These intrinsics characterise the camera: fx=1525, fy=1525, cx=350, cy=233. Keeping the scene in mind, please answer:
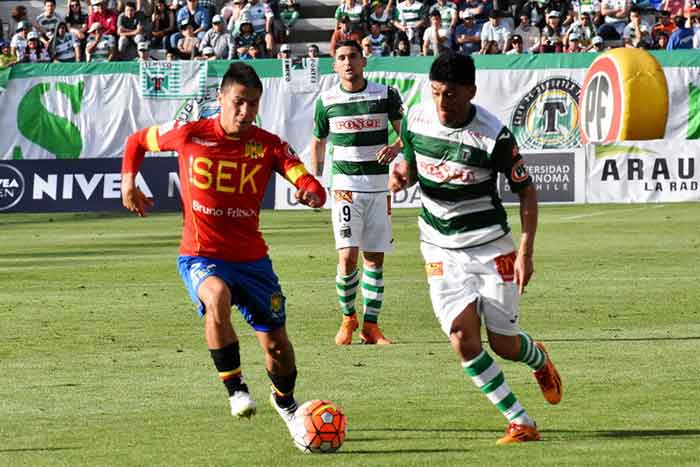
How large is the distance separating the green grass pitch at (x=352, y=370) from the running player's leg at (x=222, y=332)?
26 centimetres

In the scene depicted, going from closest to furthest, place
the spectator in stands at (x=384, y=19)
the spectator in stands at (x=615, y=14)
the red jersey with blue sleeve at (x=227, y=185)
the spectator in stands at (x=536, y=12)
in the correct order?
1. the red jersey with blue sleeve at (x=227, y=185)
2. the spectator in stands at (x=615, y=14)
3. the spectator in stands at (x=536, y=12)
4. the spectator in stands at (x=384, y=19)

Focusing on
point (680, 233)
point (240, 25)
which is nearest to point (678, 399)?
point (680, 233)

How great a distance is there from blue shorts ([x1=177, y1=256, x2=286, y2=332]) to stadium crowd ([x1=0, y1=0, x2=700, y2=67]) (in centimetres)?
2188

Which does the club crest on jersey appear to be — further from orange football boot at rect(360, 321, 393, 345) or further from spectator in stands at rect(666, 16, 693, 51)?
spectator in stands at rect(666, 16, 693, 51)

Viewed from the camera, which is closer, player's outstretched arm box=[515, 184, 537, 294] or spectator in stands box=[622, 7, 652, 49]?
player's outstretched arm box=[515, 184, 537, 294]

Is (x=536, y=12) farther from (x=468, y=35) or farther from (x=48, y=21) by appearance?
(x=48, y=21)

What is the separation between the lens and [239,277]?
8.47 meters

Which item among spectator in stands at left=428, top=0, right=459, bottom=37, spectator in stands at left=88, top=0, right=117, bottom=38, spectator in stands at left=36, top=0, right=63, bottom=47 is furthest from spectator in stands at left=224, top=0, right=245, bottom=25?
spectator in stands at left=428, top=0, right=459, bottom=37

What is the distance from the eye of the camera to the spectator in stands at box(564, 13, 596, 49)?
104 feet

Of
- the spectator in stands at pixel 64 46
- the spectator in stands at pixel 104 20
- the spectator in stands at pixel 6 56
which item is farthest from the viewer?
the spectator in stands at pixel 104 20

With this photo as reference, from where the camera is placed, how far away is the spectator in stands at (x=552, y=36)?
31469 millimetres

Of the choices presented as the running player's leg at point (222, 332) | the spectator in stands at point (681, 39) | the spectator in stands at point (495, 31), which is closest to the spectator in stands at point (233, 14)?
the spectator in stands at point (495, 31)

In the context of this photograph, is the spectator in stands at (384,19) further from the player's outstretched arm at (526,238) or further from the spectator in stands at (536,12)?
the player's outstretched arm at (526,238)

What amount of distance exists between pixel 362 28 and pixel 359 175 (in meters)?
20.9
